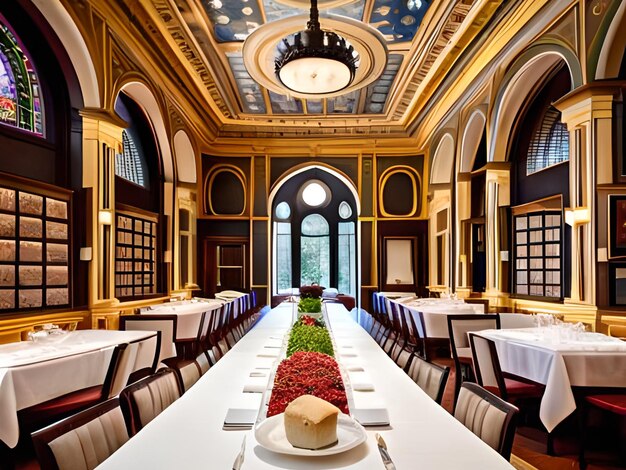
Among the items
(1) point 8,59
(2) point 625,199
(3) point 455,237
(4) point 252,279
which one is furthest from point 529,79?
(4) point 252,279

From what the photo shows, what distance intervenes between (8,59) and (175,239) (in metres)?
4.97

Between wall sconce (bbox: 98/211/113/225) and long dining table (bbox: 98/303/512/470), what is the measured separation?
3.90 meters

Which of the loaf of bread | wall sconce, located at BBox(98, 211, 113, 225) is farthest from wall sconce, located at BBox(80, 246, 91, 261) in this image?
the loaf of bread

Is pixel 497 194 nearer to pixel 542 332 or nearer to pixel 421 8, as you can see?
pixel 421 8

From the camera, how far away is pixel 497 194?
25.8 ft

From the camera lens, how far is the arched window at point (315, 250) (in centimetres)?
1628

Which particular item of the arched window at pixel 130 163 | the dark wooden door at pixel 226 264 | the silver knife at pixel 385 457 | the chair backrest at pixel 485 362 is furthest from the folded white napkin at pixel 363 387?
the dark wooden door at pixel 226 264

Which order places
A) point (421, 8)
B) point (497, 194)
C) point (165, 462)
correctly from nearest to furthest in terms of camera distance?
point (165, 462)
point (421, 8)
point (497, 194)

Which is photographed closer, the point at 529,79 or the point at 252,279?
the point at 529,79

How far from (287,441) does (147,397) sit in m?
1.08

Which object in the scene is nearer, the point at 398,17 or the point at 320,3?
the point at 320,3

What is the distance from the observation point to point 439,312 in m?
6.66

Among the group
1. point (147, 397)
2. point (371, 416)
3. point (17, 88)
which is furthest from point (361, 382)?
point (17, 88)

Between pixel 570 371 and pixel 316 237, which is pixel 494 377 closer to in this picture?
pixel 570 371
